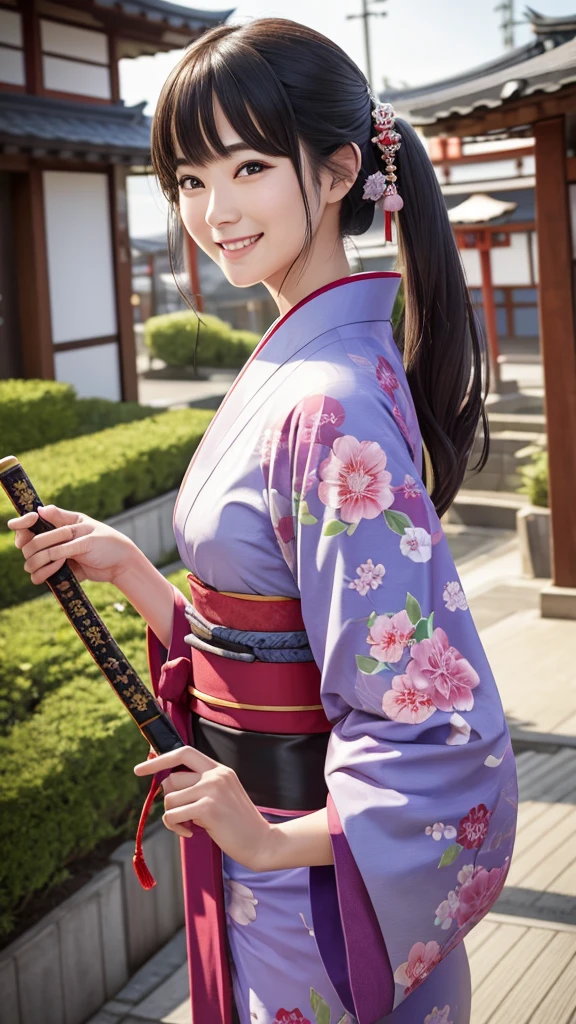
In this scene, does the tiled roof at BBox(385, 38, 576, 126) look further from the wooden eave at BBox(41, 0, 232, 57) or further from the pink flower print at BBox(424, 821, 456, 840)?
the pink flower print at BBox(424, 821, 456, 840)

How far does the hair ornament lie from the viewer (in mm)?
1790

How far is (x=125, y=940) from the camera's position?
12.6ft

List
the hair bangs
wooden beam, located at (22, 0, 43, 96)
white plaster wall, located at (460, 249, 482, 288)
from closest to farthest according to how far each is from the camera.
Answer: the hair bangs, wooden beam, located at (22, 0, 43, 96), white plaster wall, located at (460, 249, 482, 288)

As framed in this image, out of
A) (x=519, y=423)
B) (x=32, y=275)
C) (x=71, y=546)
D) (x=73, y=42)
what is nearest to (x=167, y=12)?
(x=73, y=42)

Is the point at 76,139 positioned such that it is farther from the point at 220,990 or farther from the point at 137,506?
the point at 220,990

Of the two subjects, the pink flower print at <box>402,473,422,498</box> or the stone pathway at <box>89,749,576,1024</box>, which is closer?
the pink flower print at <box>402,473,422,498</box>

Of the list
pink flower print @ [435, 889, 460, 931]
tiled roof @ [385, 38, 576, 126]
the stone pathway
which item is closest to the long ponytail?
pink flower print @ [435, 889, 460, 931]

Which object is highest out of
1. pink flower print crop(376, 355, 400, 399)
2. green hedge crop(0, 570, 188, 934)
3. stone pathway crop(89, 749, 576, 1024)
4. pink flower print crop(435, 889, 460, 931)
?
pink flower print crop(376, 355, 400, 399)

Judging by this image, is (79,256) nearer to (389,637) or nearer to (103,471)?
(103,471)

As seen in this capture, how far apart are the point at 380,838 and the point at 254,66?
1.11m

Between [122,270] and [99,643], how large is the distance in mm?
13298

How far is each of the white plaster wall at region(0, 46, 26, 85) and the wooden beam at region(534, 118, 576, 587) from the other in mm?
7252

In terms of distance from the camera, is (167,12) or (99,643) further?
(167,12)

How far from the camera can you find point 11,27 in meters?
12.5
